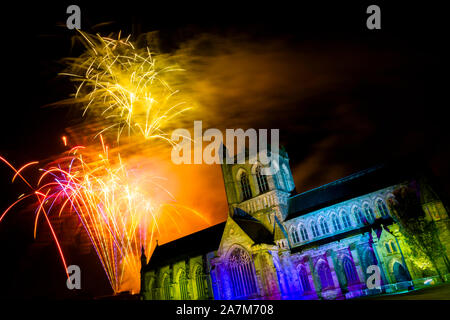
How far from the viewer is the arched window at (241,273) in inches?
1335

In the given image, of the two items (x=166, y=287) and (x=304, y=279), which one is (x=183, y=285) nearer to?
(x=166, y=287)

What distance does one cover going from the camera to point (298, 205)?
41.9m

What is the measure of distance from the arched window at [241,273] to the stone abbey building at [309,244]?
12 centimetres

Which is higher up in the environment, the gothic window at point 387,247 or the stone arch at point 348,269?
the gothic window at point 387,247

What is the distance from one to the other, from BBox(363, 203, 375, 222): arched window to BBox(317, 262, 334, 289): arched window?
769cm

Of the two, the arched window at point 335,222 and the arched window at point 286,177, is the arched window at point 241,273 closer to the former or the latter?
the arched window at point 335,222

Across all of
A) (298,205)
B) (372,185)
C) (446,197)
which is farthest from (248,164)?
(446,197)

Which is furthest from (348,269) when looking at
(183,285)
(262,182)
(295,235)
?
(183,285)

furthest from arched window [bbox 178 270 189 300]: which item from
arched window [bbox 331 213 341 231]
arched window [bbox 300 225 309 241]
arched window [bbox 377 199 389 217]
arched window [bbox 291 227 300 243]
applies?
arched window [bbox 377 199 389 217]

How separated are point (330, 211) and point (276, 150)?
13332mm

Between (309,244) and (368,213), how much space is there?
822cm

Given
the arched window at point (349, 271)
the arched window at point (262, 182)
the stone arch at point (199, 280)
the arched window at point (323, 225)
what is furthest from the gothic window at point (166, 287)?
the arched window at point (349, 271)

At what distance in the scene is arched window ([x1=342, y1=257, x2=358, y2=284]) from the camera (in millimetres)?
31308

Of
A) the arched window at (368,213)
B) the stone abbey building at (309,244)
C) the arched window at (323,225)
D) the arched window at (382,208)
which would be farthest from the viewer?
the arched window at (323,225)
